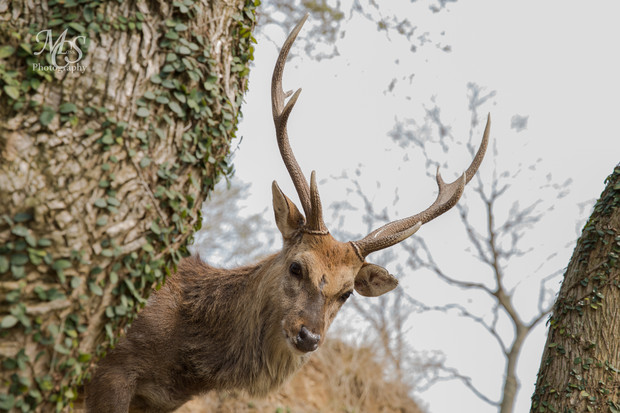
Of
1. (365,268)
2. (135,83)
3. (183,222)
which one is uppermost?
(365,268)

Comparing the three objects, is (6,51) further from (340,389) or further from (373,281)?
(340,389)

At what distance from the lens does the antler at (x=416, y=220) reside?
570 centimetres

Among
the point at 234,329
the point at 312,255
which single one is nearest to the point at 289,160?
the point at 312,255

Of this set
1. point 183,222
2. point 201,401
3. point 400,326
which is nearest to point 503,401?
point 400,326

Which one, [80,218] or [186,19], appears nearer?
[80,218]

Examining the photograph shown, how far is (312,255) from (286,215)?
514mm

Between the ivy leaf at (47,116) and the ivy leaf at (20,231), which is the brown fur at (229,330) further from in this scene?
the ivy leaf at (47,116)

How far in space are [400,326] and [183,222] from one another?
10.3 metres

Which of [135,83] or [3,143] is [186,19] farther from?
[3,143]

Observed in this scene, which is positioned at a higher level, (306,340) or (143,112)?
(143,112)

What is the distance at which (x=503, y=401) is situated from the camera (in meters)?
13.0

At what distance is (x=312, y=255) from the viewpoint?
5.31 m

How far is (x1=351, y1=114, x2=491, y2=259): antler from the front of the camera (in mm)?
5699

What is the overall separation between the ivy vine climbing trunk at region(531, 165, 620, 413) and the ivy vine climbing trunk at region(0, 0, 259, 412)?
3117 mm
